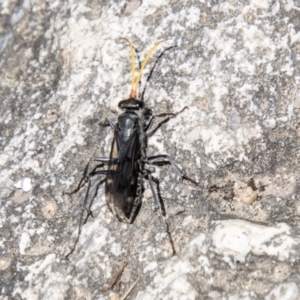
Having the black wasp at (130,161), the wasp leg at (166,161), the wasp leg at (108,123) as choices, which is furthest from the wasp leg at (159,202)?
the wasp leg at (108,123)

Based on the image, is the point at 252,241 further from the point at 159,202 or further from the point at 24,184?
the point at 24,184

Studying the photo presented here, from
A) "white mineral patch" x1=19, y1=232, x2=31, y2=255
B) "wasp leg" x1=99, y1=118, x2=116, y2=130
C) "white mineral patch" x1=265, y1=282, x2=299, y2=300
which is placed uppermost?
"wasp leg" x1=99, y1=118, x2=116, y2=130

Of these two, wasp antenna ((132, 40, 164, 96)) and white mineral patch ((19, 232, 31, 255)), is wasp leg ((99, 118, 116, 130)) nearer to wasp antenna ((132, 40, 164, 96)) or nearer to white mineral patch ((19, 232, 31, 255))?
wasp antenna ((132, 40, 164, 96))

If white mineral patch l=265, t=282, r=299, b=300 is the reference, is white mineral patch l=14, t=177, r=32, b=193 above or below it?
above

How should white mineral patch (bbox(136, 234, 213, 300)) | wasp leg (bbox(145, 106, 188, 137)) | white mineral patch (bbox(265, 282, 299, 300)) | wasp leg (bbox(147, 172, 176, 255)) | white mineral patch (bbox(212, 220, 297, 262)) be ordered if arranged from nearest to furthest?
white mineral patch (bbox(265, 282, 299, 300)) → white mineral patch (bbox(212, 220, 297, 262)) → white mineral patch (bbox(136, 234, 213, 300)) → wasp leg (bbox(147, 172, 176, 255)) → wasp leg (bbox(145, 106, 188, 137))

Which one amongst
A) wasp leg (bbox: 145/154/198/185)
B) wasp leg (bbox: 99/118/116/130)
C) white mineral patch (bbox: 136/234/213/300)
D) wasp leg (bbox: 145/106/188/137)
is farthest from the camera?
wasp leg (bbox: 99/118/116/130)

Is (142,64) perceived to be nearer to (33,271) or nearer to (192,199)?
(192,199)

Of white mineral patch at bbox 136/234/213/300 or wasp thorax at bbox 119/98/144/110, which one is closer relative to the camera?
white mineral patch at bbox 136/234/213/300

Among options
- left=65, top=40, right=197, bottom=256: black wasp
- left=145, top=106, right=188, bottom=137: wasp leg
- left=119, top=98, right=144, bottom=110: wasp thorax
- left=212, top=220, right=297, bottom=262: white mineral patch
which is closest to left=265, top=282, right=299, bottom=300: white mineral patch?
left=212, top=220, right=297, bottom=262: white mineral patch

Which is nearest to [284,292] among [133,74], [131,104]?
[131,104]
